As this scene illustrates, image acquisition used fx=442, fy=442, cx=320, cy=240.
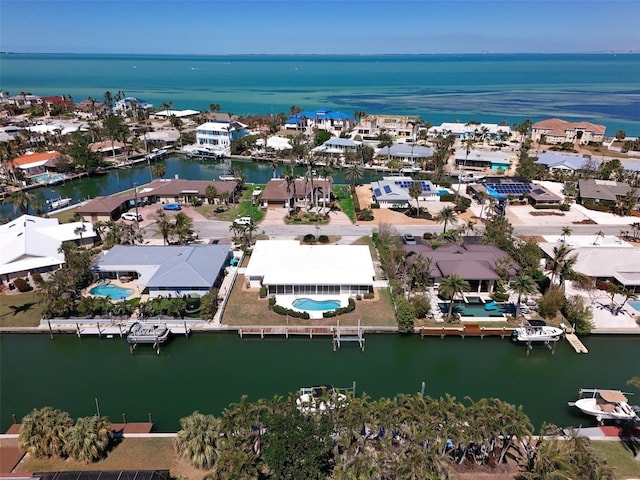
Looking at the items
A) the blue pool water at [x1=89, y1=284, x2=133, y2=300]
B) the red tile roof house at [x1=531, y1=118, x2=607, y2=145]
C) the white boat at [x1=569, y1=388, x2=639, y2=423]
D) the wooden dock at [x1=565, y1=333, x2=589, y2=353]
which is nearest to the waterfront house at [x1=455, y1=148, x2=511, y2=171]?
the red tile roof house at [x1=531, y1=118, x2=607, y2=145]

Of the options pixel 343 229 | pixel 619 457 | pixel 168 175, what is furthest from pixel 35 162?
pixel 619 457

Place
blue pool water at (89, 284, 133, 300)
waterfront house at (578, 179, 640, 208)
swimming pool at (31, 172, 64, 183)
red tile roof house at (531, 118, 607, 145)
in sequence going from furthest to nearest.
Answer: red tile roof house at (531, 118, 607, 145) → swimming pool at (31, 172, 64, 183) → waterfront house at (578, 179, 640, 208) → blue pool water at (89, 284, 133, 300)

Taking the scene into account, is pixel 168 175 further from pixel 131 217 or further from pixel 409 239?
pixel 409 239

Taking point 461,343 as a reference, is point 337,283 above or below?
above

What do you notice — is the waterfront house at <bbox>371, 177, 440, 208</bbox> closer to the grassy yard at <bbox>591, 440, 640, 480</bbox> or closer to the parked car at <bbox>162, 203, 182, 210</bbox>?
the parked car at <bbox>162, 203, 182, 210</bbox>

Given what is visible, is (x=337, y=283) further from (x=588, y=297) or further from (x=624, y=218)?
(x=624, y=218)

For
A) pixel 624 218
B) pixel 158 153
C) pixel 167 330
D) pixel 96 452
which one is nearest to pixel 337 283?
pixel 167 330

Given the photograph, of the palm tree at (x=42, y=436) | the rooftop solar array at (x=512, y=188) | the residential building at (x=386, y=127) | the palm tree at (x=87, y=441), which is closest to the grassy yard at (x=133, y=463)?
the palm tree at (x=87, y=441)

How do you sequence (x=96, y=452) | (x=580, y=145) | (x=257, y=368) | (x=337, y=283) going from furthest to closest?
(x=580, y=145)
(x=337, y=283)
(x=257, y=368)
(x=96, y=452)

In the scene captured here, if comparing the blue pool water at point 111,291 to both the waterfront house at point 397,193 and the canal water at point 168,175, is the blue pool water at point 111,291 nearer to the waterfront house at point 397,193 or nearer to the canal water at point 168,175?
the canal water at point 168,175
